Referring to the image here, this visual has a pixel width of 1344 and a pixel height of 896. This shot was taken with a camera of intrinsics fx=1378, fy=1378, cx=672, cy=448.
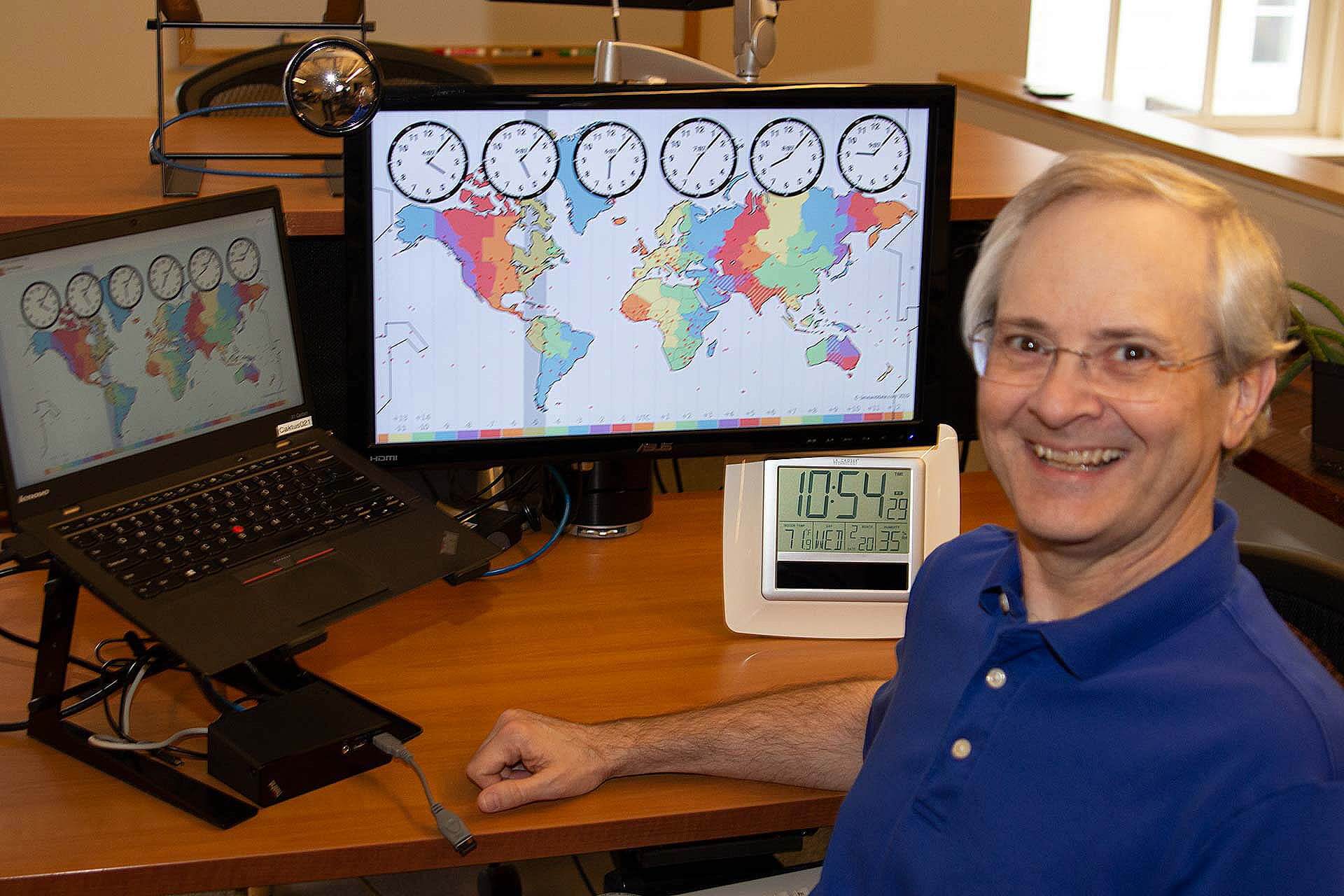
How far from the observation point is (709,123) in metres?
1.30

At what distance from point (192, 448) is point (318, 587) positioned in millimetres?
196

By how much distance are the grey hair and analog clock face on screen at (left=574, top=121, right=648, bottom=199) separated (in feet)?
1.37

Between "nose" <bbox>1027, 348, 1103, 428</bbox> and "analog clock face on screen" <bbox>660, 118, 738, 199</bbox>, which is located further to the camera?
"analog clock face on screen" <bbox>660, 118, 738, 199</bbox>

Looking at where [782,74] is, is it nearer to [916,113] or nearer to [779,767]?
[916,113]

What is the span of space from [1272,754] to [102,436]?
3.23 ft

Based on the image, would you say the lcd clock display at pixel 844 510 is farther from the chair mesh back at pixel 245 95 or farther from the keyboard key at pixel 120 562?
the chair mesh back at pixel 245 95

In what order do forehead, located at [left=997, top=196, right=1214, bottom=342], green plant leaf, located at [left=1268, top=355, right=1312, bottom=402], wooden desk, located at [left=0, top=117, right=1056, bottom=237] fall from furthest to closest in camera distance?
green plant leaf, located at [left=1268, top=355, right=1312, bottom=402] < wooden desk, located at [left=0, top=117, right=1056, bottom=237] < forehead, located at [left=997, top=196, right=1214, bottom=342]

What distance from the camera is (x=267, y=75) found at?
2695 millimetres

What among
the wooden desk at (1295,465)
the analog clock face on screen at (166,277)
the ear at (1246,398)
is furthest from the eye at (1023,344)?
the wooden desk at (1295,465)

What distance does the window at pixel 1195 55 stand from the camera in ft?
20.4

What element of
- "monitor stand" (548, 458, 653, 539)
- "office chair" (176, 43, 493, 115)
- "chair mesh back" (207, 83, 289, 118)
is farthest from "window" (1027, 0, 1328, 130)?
"monitor stand" (548, 458, 653, 539)

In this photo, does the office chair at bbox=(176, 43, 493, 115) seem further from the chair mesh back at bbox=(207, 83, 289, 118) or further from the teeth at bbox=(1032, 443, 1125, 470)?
the teeth at bbox=(1032, 443, 1125, 470)

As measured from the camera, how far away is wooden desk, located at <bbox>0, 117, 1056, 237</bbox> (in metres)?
1.49

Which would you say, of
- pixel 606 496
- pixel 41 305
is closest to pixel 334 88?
pixel 41 305
